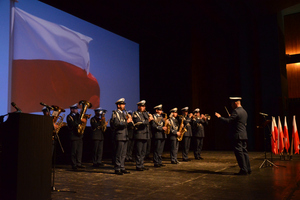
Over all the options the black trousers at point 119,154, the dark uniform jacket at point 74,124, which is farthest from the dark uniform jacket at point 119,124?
the dark uniform jacket at point 74,124

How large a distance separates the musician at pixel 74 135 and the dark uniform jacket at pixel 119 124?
1676 mm

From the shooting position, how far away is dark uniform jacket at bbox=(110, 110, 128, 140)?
680 cm

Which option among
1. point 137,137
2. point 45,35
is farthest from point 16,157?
point 45,35

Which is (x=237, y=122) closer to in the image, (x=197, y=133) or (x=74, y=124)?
(x=197, y=133)

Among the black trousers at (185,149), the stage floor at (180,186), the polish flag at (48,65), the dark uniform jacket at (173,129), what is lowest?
the stage floor at (180,186)

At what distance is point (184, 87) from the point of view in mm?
15742

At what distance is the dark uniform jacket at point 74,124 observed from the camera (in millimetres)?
8062

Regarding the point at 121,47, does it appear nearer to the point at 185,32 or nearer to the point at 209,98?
the point at 185,32

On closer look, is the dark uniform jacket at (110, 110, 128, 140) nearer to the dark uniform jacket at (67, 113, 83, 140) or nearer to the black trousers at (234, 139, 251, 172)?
the dark uniform jacket at (67, 113, 83, 140)

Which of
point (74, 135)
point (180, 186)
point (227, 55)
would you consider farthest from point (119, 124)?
point (227, 55)

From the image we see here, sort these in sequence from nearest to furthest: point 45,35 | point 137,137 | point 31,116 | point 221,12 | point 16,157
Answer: point 16,157 → point 31,116 → point 137,137 → point 45,35 → point 221,12

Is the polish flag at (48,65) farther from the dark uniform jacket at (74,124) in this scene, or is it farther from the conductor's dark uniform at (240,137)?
the conductor's dark uniform at (240,137)

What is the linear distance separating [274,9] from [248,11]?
1.30 m

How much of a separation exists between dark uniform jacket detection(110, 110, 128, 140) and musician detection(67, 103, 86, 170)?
66.0 inches
